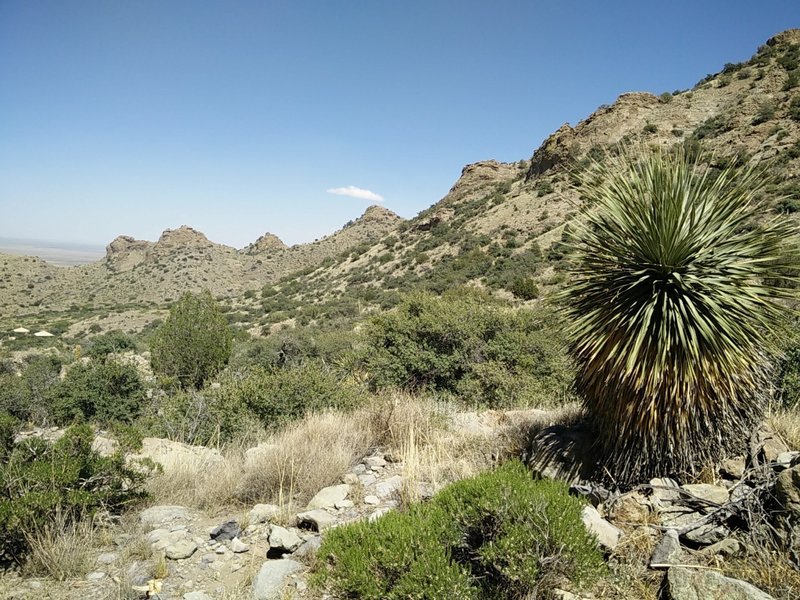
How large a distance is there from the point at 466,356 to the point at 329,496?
21.9 feet

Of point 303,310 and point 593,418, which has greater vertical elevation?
point 593,418

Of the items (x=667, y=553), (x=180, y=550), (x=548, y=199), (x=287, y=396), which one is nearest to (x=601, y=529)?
(x=667, y=553)

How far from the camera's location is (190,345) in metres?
18.0

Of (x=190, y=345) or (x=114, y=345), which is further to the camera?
(x=114, y=345)

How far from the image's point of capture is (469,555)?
338 centimetres

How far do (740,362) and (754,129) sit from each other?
31485mm

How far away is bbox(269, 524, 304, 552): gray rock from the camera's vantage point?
3734 millimetres

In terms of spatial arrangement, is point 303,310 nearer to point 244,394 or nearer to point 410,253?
point 410,253

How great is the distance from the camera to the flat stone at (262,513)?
4328 millimetres

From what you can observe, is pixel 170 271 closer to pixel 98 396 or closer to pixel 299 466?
pixel 98 396

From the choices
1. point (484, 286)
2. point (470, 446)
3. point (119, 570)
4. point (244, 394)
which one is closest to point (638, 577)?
point (470, 446)

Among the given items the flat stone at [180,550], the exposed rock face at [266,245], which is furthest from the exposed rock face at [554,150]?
the exposed rock face at [266,245]

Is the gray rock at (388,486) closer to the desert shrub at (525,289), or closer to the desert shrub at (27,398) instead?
the desert shrub at (27,398)

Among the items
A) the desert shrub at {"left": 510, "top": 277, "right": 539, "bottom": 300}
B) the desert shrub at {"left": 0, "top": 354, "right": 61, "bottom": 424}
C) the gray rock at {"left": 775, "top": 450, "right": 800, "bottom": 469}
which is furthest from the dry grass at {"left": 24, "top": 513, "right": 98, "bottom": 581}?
the desert shrub at {"left": 510, "top": 277, "right": 539, "bottom": 300}
